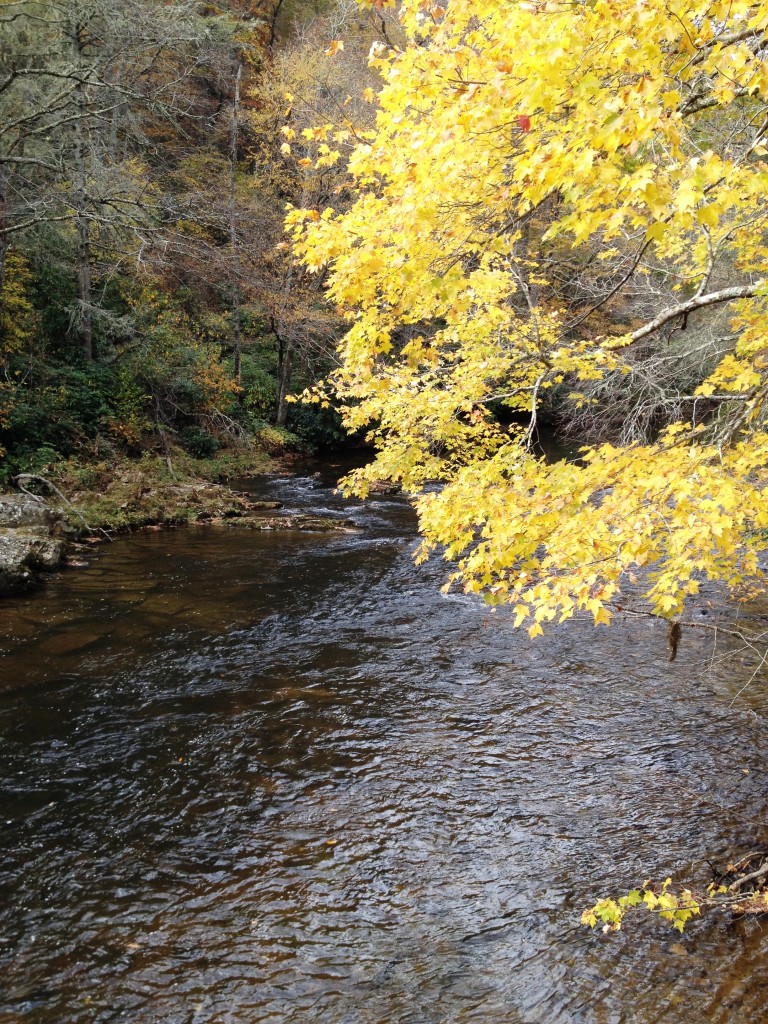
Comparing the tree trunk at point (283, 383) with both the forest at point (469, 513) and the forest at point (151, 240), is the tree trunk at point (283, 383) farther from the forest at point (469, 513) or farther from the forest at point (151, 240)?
the forest at point (469, 513)

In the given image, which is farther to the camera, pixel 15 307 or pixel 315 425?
pixel 315 425

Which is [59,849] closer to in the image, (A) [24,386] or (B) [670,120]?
(B) [670,120]

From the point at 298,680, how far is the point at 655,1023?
4344mm

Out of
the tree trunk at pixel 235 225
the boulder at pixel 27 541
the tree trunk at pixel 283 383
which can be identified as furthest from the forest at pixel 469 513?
the tree trunk at pixel 283 383

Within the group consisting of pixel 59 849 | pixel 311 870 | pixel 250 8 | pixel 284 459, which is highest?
pixel 250 8

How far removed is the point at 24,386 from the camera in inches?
548

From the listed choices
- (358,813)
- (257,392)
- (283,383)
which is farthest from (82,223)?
(358,813)

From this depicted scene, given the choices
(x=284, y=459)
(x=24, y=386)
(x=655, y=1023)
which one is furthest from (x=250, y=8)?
(x=655, y=1023)

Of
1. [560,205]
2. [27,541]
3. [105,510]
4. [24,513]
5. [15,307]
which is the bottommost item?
[27,541]

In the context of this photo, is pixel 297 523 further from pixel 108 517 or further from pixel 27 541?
pixel 27 541

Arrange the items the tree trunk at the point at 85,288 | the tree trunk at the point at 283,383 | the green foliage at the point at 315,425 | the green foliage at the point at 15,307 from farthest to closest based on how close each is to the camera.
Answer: the green foliage at the point at 315,425 < the tree trunk at the point at 283,383 < the tree trunk at the point at 85,288 < the green foliage at the point at 15,307

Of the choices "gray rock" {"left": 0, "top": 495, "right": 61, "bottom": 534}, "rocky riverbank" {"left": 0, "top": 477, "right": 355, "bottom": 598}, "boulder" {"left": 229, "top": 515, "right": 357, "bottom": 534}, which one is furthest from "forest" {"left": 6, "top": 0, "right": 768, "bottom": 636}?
"boulder" {"left": 229, "top": 515, "right": 357, "bottom": 534}

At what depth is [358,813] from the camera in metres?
4.89

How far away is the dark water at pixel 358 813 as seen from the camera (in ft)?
11.5
